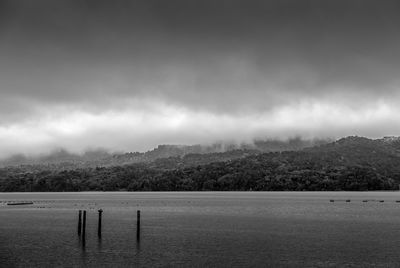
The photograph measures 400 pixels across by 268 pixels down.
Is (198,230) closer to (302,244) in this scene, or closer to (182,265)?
(302,244)

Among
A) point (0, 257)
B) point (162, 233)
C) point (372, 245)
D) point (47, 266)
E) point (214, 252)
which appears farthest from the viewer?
point (162, 233)

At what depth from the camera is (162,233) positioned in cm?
7656

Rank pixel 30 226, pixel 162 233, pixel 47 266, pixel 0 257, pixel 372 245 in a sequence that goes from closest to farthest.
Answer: pixel 47 266 → pixel 0 257 → pixel 372 245 → pixel 162 233 → pixel 30 226

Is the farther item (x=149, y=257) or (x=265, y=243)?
(x=265, y=243)

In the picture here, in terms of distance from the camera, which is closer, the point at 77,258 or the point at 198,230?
the point at 77,258

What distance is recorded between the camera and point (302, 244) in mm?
61875

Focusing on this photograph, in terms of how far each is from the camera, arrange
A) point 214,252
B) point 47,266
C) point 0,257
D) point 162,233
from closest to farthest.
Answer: point 47,266
point 0,257
point 214,252
point 162,233

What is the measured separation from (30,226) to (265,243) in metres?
50.3

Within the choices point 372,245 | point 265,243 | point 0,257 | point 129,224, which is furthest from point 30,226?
point 372,245

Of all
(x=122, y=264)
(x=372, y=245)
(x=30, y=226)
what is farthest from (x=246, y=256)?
(x=30, y=226)

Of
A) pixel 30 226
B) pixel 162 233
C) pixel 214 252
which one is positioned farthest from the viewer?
pixel 30 226

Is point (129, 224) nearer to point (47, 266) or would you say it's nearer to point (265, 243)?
point (265, 243)

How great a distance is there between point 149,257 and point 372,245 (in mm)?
30504

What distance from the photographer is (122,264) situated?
49156 mm
